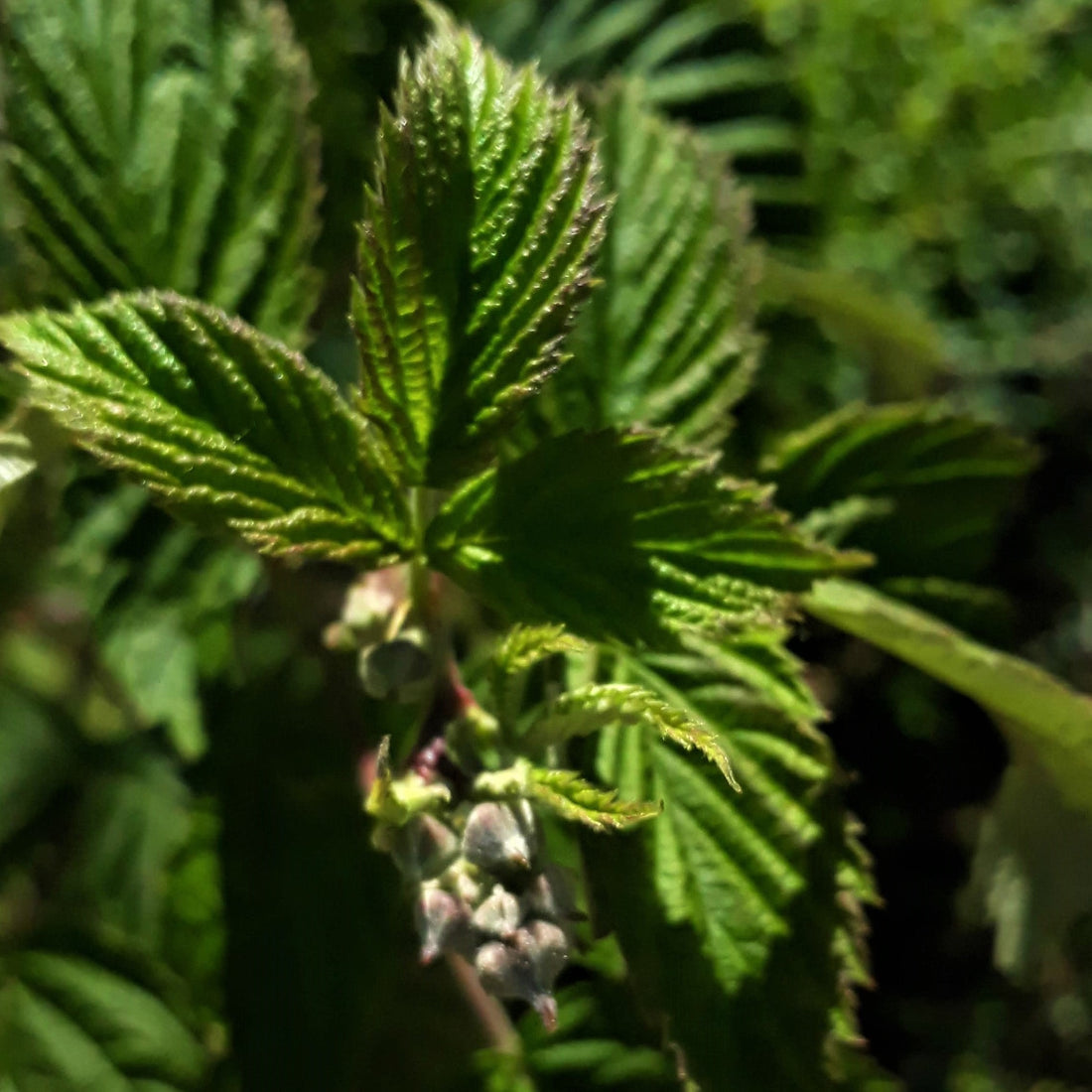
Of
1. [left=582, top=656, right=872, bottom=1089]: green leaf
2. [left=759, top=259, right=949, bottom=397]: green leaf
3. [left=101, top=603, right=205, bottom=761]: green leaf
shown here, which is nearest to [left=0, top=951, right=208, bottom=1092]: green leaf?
[left=101, top=603, right=205, bottom=761]: green leaf

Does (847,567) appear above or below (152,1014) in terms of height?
above

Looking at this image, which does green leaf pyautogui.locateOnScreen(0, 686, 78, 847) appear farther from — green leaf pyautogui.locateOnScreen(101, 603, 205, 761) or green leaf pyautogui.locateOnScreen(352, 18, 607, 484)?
green leaf pyautogui.locateOnScreen(352, 18, 607, 484)

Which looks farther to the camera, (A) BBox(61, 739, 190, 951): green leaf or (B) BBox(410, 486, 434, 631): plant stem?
(A) BBox(61, 739, 190, 951): green leaf

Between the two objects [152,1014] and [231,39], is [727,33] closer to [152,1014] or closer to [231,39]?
[231,39]

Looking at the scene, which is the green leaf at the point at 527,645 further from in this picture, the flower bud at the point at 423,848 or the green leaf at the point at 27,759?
the green leaf at the point at 27,759

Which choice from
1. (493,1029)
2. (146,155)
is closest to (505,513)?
(146,155)

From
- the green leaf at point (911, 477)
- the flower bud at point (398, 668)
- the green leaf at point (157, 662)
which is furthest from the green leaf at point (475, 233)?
the green leaf at point (157, 662)
